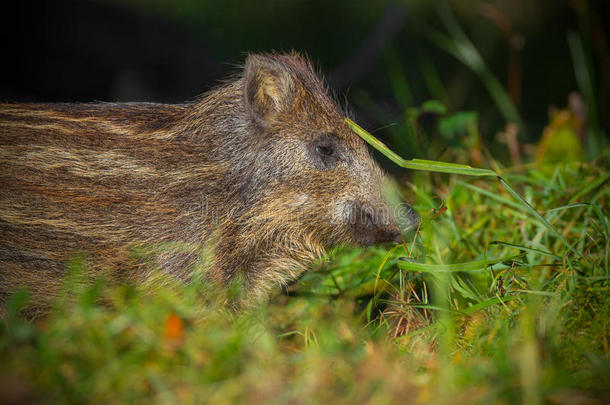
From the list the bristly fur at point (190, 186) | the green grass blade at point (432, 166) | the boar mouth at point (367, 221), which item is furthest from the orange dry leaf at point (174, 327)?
the green grass blade at point (432, 166)

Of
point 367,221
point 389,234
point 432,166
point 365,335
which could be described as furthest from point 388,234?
point 365,335

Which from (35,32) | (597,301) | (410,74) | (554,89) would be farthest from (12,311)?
(554,89)

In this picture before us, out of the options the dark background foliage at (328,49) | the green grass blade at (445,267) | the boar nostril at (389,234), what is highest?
the dark background foliage at (328,49)

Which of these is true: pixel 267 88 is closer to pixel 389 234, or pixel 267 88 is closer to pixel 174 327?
pixel 389 234

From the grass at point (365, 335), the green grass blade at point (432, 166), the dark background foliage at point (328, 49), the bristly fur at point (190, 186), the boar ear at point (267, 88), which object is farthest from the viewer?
the dark background foliage at point (328, 49)

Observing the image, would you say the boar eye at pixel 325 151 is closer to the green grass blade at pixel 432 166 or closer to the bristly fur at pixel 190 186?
the bristly fur at pixel 190 186
